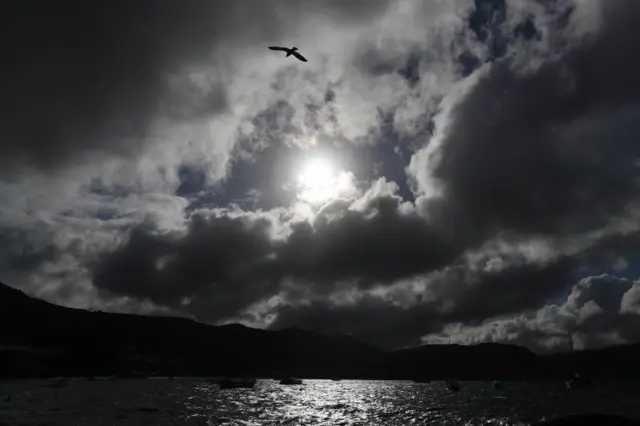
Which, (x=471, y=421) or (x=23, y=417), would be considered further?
(x=471, y=421)

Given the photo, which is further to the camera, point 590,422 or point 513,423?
point 513,423

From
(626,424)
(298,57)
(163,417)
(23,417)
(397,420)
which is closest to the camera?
(626,424)

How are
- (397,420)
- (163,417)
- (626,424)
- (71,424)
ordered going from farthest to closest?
(397,420) < (163,417) < (71,424) < (626,424)

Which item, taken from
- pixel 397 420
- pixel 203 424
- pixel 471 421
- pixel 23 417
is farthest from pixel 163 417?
pixel 471 421

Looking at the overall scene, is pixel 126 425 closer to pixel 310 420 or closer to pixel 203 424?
pixel 203 424

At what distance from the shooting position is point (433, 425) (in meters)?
69.6

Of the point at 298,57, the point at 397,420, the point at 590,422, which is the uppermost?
the point at 298,57

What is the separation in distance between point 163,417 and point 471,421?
4884 centimetres

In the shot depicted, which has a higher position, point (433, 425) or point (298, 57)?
point (298, 57)

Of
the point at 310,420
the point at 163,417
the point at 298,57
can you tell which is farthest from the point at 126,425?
the point at 298,57

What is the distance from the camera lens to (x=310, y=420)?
75.2 m

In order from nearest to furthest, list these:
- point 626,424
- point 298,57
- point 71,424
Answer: point 626,424
point 298,57
point 71,424

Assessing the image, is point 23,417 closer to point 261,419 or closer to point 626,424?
point 261,419

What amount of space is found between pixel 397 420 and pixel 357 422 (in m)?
8.21
